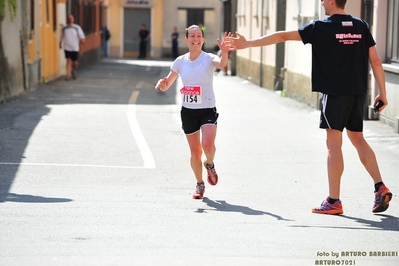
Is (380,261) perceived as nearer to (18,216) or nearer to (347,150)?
(18,216)

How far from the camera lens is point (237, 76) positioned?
119 feet

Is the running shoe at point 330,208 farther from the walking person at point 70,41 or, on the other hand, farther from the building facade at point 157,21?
the building facade at point 157,21

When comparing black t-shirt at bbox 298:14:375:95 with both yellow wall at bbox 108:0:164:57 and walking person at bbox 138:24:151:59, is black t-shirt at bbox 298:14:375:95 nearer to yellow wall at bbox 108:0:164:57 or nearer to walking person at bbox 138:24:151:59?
walking person at bbox 138:24:151:59

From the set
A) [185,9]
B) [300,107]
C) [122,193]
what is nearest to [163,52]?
[185,9]

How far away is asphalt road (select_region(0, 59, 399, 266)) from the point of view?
6.66m

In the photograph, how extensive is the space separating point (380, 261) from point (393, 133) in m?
8.61

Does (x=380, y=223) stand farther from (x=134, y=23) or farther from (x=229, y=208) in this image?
(x=134, y=23)

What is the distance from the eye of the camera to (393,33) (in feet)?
53.8

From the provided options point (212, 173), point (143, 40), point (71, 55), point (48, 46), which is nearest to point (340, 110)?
point (212, 173)

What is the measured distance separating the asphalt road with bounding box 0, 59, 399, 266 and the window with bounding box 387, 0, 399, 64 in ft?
3.76

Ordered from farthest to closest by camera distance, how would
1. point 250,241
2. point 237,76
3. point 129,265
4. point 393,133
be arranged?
point 237,76 < point 393,133 < point 250,241 < point 129,265

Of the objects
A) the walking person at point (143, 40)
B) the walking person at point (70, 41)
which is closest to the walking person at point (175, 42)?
the walking person at point (143, 40)

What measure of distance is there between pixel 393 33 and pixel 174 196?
828 centimetres

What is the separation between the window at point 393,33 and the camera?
1620 cm
